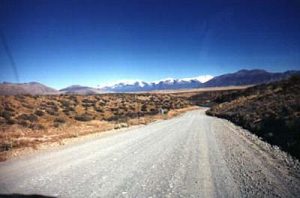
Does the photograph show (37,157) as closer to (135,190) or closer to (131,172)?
(131,172)

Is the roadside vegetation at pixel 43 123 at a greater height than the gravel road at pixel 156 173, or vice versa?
the gravel road at pixel 156 173

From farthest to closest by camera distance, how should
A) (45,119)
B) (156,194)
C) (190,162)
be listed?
(45,119) < (190,162) < (156,194)

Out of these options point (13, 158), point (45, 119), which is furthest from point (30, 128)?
point (13, 158)

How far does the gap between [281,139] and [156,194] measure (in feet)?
35.3

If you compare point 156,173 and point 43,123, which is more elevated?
point 156,173

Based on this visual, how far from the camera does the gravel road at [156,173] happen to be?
7.64 m

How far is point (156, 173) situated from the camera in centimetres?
953

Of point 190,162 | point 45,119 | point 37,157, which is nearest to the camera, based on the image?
point 190,162

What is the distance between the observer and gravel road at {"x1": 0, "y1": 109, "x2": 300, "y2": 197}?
7.64 metres

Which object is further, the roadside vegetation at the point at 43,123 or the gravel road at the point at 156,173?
the roadside vegetation at the point at 43,123

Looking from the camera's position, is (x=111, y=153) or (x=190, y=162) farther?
(x=111, y=153)

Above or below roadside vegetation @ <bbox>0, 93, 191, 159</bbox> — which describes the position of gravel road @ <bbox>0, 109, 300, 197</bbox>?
above

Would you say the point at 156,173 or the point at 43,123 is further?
the point at 43,123

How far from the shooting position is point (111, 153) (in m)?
13.4
